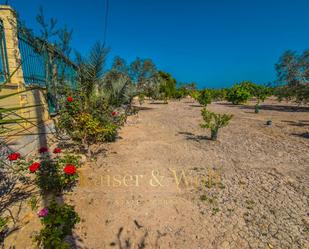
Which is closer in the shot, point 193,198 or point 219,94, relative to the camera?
point 193,198

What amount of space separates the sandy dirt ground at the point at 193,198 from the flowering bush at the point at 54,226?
0.32 m

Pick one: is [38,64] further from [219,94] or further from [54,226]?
[219,94]

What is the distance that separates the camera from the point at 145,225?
250 cm

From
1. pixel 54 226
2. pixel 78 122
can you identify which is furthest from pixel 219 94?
pixel 54 226

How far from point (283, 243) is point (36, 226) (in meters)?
3.04

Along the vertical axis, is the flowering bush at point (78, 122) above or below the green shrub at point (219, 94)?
below

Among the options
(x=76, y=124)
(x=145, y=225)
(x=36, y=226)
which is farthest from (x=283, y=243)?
(x=76, y=124)

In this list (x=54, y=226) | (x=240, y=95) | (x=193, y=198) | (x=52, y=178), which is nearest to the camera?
(x=54, y=226)

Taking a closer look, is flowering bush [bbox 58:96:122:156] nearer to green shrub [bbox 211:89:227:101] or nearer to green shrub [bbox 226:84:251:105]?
green shrub [bbox 226:84:251:105]

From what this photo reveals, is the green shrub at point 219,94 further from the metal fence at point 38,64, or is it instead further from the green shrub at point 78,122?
the green shrub at point 78,122

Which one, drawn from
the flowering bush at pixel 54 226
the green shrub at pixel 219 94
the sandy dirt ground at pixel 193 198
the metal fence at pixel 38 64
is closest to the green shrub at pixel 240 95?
the green shrub at pixel 219 94

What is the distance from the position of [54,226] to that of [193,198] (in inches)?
81.6

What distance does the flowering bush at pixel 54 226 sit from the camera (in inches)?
69.3

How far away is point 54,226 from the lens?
1.94m
